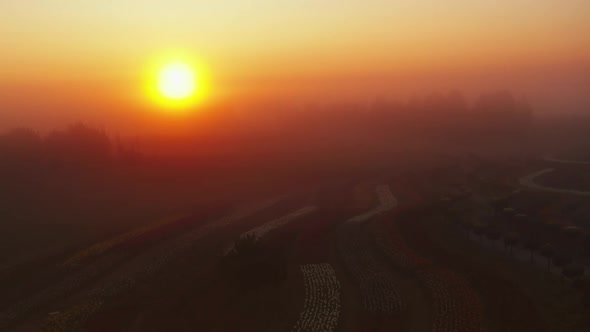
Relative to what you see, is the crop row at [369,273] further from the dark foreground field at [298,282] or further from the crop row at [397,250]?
the crop row at [397,250]

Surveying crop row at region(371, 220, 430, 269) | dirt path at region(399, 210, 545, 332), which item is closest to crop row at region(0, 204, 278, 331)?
crop row at region(371, 220, 430, 269)

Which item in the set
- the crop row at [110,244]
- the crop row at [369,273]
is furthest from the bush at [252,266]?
the crop row at [110,244]

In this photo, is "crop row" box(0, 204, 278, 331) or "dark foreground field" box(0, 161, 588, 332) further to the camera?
"crop row" box(0, 204, 278, 331)

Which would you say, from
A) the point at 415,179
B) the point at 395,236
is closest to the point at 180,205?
the point at 395,236

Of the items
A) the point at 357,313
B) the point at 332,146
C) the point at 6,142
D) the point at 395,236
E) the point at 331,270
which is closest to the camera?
the point at 357,313

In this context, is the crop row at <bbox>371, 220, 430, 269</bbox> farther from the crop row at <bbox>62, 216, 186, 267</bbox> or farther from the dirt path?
the crop row at <bbox>62, 216, 186, 267</bbox>

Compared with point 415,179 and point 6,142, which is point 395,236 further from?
point 6,142
